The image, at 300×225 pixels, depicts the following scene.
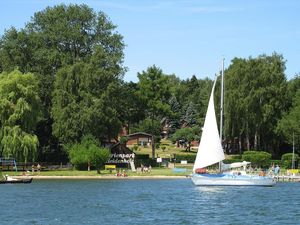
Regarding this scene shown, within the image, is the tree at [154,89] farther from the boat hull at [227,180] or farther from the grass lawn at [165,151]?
the boat hull at [227,180]

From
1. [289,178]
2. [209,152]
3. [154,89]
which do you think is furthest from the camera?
[154,89]

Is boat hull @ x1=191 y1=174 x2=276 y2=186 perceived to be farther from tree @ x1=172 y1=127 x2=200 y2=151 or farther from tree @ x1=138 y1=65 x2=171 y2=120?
tree @ x1=172 y1=127 x2=200 y2=151

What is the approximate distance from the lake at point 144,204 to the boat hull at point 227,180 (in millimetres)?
1240

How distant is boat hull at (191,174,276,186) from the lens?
74.1 m

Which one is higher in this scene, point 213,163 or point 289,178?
point 213,163

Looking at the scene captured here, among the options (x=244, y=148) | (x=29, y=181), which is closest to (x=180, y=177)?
(x=29, y=181)

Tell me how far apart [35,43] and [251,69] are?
33681mm

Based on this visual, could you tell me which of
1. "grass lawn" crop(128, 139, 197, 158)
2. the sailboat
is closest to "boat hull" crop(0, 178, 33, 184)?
the sailboat

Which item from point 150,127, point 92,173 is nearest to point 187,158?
point 150,127

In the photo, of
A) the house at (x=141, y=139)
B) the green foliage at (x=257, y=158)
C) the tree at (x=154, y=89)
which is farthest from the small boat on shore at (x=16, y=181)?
the house at (x=141, y=139)

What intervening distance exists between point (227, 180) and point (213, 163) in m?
3.22

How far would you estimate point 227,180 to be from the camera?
74625 mm

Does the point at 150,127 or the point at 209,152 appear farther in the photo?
the point at 150,127

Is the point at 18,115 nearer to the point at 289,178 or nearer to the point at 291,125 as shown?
the point at 289,178
